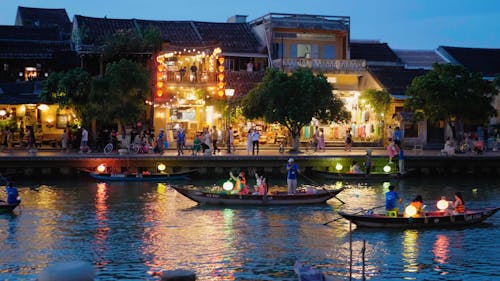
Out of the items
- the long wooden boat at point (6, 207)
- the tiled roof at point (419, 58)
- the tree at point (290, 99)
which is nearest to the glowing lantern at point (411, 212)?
the long wooden boat at point (6, 207)

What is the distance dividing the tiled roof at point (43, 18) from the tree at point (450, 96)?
33051 millimetres

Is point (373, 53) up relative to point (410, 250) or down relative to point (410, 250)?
up

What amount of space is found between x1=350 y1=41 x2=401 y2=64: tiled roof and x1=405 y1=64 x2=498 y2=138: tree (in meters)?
9.38

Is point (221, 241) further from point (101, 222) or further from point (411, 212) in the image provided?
point (411, 212)

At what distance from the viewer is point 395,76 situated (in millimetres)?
60281

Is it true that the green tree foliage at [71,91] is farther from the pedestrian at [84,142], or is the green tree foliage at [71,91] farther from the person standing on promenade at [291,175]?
the person standing on promenade at [291,175]

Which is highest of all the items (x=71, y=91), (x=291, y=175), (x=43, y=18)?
(x=43, y=18)

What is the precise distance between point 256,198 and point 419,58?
118 ft

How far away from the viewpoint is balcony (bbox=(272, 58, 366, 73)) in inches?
2307

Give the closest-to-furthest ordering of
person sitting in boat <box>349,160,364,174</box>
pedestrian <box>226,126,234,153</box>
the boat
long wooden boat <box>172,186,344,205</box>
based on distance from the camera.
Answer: long wooden boat <box>172,186,344,205</box>
the boat
person sitting in boat <box>349,160,364,174</box>
pedestrian <box>226,126,234,153</box>

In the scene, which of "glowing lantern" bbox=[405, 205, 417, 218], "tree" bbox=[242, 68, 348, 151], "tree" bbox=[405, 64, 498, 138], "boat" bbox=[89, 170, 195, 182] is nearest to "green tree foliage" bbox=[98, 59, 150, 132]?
"boat" bbox=[89, 170, 195, 182]

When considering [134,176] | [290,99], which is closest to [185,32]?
[290,99]

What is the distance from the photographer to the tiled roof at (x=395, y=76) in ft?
192

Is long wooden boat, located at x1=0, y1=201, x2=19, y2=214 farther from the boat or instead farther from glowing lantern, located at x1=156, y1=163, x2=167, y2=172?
glowing lantern, located at x1=156, y1=163, x2=167, y2=172
